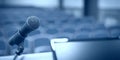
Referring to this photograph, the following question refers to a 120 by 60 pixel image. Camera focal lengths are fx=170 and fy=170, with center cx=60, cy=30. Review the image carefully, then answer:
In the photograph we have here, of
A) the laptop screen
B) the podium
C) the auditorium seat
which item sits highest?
the laptop screen

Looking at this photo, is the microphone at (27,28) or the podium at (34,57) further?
the podium at (34,57)

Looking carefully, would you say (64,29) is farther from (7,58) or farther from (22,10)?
(22,10)

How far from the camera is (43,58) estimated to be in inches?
30.0

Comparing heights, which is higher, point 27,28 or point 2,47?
point 27,28

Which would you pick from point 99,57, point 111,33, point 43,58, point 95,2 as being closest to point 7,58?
point 43,58

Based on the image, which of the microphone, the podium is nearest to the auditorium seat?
the podium

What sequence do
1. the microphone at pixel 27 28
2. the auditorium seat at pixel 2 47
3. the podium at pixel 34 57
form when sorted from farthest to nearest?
the auditorium seat at pixel 2 47
the podium at pixel 34 57
the microphone at pixel 27 28

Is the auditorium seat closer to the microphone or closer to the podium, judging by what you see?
the podium

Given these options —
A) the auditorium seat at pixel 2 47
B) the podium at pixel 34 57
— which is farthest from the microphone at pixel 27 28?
the auditorium seat at pixel 2 47

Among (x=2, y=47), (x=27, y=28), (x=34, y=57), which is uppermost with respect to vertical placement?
(x=27, y=28)

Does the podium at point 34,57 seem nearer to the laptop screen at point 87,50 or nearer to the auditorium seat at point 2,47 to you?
the laptop screen at point 87,50

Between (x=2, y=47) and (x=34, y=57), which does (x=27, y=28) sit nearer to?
(x=34, y=57)

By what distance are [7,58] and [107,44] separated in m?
0.44

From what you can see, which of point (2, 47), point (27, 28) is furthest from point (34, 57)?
point (2, 47)
